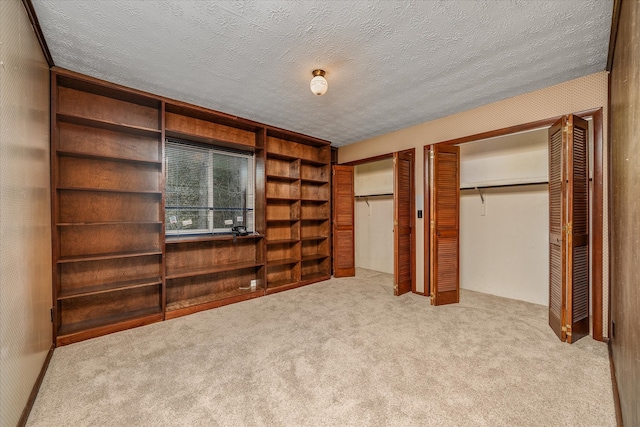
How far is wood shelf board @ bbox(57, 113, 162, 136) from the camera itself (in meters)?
2.52

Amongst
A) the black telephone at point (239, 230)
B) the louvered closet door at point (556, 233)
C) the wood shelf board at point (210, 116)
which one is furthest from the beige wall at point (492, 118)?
the black telephone at point (239, 230)

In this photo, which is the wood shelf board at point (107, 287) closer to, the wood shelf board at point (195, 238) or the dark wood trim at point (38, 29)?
the wood shelf board at point (195, 238)

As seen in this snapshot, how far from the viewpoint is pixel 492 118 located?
3107 mm

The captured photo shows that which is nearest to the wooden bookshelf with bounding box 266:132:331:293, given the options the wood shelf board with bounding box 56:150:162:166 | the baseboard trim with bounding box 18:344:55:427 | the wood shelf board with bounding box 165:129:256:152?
the wood shelf board with bounding box 165:129:256:152

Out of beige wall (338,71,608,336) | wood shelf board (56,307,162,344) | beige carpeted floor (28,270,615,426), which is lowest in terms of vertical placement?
beige carpeted floor (28,270,615,426)

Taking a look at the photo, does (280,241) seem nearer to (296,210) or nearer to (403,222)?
(296,210)

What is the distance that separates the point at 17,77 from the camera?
5.00 feet

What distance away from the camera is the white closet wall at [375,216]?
5.10 metres

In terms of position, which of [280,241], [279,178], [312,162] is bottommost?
[280,241]

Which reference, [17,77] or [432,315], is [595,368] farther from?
[17,77]

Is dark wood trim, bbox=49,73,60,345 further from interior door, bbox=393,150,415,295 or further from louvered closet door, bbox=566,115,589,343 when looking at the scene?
louvered closet door, bbox=566,115,589,343

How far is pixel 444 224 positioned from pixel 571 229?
1.23 m

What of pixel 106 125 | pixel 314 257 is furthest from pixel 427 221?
pixel 106 125

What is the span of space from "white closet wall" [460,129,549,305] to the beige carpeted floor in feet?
2.55
